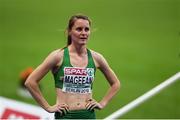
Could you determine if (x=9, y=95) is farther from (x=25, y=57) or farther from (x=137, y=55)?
(x=137, y=55)

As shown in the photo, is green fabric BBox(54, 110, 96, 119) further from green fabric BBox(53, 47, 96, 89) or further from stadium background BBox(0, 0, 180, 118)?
stadium background BBox(0, 0, 180, 118)

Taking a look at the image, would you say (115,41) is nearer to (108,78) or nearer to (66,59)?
(108,78)

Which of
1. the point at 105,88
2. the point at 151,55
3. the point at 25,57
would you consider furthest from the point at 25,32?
the point at 151,55

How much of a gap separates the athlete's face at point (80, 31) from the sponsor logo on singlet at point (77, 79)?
4.3 inches

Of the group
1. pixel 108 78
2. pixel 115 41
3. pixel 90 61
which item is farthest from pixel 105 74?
pixel 115 41

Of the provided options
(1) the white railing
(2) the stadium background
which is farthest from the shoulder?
(2) the stadium background

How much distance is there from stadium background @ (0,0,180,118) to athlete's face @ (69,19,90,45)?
3.42 ft

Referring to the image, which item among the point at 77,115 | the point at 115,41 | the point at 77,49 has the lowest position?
the point at 77,115

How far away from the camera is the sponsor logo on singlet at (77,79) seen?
6.03 feet

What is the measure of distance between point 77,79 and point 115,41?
45.6 inches

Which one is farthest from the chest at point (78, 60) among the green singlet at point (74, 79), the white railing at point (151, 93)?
the white railing at point (151, 93)

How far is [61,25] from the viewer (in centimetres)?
293

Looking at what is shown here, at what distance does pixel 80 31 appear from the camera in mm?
1838

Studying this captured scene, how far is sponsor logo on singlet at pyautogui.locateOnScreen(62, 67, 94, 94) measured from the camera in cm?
184
